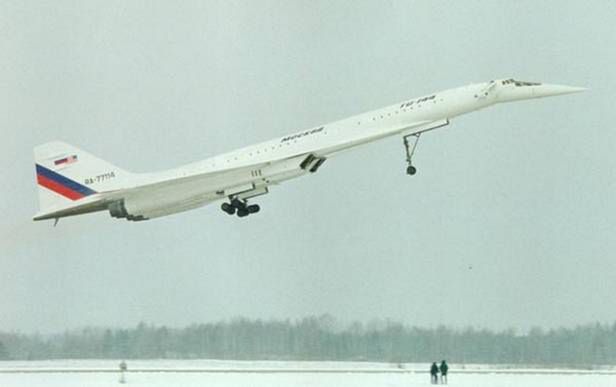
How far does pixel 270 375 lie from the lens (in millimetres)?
42812

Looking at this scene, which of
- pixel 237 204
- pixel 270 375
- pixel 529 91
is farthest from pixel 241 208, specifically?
pixel 529 91

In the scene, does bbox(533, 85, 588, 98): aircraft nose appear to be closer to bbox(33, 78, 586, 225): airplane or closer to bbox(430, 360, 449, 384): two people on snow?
bbox(33, 78, 586, 225): airplane

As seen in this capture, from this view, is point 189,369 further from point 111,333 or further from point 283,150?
point 283,150

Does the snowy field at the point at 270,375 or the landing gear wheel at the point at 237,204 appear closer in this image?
the snowy field at the point at 270,375

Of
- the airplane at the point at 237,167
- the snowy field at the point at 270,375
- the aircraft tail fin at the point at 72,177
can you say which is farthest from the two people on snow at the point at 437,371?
the aircraft tail fin at the point at 72,177

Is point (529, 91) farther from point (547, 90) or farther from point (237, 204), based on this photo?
point (237, 204)

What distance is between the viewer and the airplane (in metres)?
40.5

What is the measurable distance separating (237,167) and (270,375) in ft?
15.6

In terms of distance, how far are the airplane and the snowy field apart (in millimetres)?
3618

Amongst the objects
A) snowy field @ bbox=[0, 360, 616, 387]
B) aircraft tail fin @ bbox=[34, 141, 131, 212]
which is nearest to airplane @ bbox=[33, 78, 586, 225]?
aircraft tail fin @ bbox=[34, 141, 131, 212]

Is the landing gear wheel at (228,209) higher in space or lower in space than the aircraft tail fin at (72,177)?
lower

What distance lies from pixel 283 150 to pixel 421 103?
3.16 m

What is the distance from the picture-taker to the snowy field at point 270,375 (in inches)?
1636

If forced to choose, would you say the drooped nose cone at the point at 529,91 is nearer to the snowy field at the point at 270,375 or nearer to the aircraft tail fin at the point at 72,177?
the snowy field at the point at 270,375
